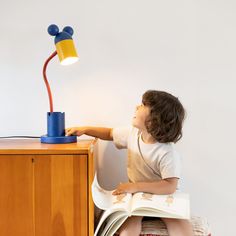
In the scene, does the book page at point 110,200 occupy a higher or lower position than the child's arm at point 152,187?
lower

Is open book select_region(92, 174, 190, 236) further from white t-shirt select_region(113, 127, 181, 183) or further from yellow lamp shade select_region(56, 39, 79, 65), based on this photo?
yellow lamp shade select_region(56, 39, 79, 65)

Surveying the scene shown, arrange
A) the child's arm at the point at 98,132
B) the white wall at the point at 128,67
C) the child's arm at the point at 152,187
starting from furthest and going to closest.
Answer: the white wall at the point at 128,67 < the child's arm at the point at 98,132 < the child's arm at the point at 152,187

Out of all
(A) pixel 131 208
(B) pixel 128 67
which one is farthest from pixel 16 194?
(B) pixel 128 67

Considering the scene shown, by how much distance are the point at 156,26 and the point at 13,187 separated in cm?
82

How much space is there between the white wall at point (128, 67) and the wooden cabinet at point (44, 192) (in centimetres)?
41

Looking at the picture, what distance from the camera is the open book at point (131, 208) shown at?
98cm

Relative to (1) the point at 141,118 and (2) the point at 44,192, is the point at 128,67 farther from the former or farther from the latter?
(2) the point at 44,192

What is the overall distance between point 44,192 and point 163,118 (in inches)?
17.8

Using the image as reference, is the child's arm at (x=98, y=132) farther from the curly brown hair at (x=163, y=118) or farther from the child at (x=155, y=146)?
the curly brown hair at (x=163, y=118)

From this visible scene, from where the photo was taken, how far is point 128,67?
1.38 meters

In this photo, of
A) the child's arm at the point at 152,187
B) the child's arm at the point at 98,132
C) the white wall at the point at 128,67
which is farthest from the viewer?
the white wall at the point at 128,67

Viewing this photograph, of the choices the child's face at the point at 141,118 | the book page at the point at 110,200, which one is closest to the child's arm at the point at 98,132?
the child's face at the point at 141,118

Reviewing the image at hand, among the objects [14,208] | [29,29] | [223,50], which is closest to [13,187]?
[14,208]

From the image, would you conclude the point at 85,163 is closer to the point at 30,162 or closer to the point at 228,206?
the point at 30,162
